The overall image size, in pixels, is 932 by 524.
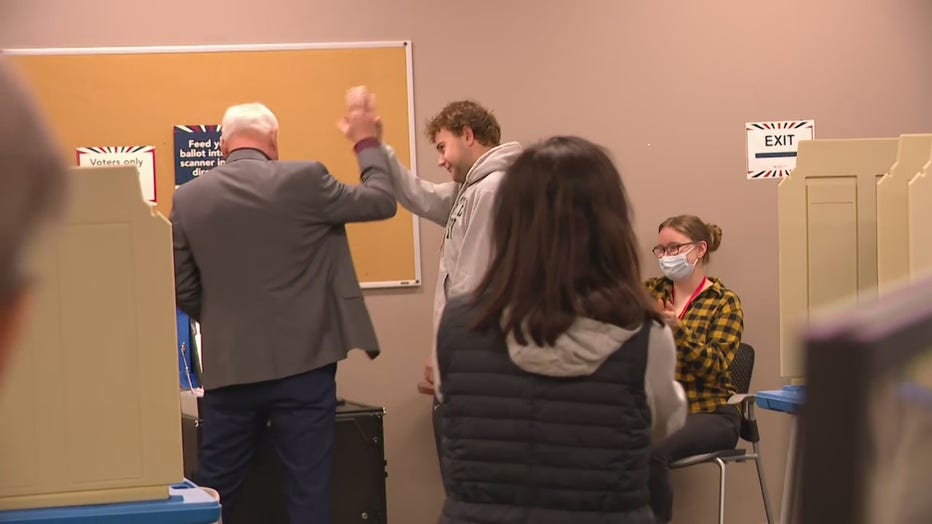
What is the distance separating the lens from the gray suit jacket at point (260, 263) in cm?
334

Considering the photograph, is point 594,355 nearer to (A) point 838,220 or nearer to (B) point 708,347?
(A) point 838,220

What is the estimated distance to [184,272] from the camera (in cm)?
340

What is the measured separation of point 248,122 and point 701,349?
1.63 m

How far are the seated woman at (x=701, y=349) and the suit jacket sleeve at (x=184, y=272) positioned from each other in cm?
145

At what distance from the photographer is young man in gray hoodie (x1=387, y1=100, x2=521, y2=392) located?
3543 millimetres

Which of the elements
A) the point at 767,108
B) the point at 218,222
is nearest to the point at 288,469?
the point at 218,222

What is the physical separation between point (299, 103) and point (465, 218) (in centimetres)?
118

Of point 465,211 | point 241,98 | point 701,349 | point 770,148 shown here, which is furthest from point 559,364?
point 770,148

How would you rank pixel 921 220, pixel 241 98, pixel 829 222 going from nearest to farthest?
pixel 921 220 → pixel 829 222 → pixel 241 98

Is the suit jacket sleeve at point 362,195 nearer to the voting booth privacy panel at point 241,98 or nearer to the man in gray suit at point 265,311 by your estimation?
the man in gray suit at point 265,311

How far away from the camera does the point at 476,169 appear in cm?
367

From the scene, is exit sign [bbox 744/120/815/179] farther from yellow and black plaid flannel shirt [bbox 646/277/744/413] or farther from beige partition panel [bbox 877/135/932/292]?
beige partition panel [bbox 877/135/932/292]

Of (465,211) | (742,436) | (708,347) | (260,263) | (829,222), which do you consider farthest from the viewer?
(742,436)

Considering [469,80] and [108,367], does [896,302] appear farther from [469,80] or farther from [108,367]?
[469,80]
